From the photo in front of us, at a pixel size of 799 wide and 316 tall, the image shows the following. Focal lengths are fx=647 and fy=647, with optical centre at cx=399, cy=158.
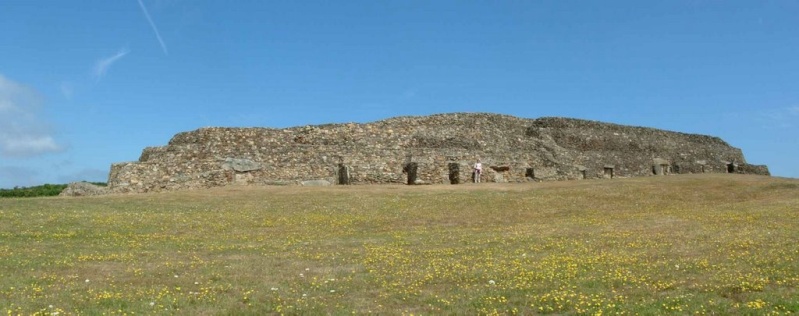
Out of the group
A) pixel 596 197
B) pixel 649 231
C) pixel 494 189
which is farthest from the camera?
pixel 494 189

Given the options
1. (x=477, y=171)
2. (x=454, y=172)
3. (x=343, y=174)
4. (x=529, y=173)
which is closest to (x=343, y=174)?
(x=343, y=174)

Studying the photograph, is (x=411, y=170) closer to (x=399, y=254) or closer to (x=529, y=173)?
(x=529, y=173)

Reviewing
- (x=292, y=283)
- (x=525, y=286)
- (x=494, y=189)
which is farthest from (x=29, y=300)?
(x=494, y=189)

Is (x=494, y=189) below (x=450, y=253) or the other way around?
the other way around

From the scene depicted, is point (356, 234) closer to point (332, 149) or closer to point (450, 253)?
point (450, 253)

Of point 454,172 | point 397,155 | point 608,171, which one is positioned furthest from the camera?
point 608,171

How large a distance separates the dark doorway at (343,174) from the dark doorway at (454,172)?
6.25 meters

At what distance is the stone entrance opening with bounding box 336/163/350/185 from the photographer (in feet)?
121

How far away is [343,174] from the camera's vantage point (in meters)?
37.4

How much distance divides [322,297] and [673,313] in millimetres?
5732

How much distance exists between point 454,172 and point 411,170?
264 cm

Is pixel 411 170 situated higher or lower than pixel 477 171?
higher

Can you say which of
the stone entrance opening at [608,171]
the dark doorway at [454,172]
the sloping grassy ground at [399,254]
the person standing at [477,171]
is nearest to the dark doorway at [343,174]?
the sloping grassy ground at [399,254]

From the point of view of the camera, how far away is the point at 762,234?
18.0 metres
